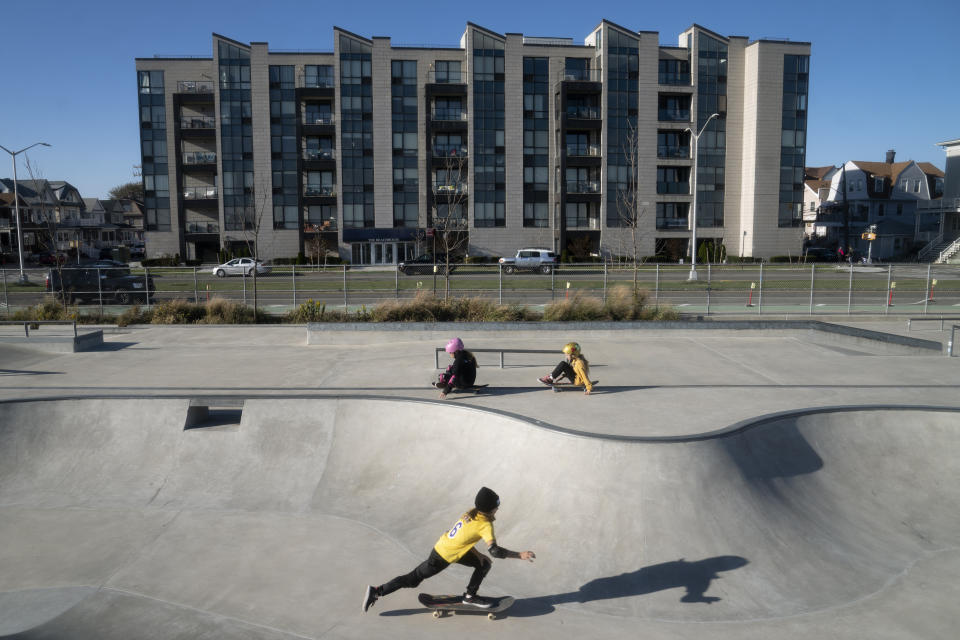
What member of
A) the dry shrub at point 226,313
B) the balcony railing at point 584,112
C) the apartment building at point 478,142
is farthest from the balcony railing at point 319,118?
the dry shrub at point 226,313

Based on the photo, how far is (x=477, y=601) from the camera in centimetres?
587

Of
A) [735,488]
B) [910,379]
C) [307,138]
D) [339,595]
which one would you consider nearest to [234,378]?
[339,595]

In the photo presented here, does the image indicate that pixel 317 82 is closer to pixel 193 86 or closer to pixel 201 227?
pixel 193 86

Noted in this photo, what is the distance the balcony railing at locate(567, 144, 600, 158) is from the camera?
189 feet

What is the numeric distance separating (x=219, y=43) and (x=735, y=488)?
5976cm

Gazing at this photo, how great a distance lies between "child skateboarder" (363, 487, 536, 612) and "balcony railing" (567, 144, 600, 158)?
54724 millimetres

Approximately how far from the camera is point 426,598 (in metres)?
5.83

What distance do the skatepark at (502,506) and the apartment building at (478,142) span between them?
4590 cm

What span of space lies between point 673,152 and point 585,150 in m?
8.04

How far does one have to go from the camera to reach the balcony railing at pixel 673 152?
58.7m

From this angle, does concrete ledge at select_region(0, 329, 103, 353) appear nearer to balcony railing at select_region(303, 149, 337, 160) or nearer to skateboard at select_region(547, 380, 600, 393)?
skateboard at select_region(547, 380, 600, 393)

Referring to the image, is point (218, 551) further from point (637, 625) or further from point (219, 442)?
point (637, 625)

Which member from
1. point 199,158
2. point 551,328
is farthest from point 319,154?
point 551,328

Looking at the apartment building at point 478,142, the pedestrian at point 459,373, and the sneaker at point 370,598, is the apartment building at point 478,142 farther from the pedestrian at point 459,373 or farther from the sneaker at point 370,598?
the sneaker at point 370,598
